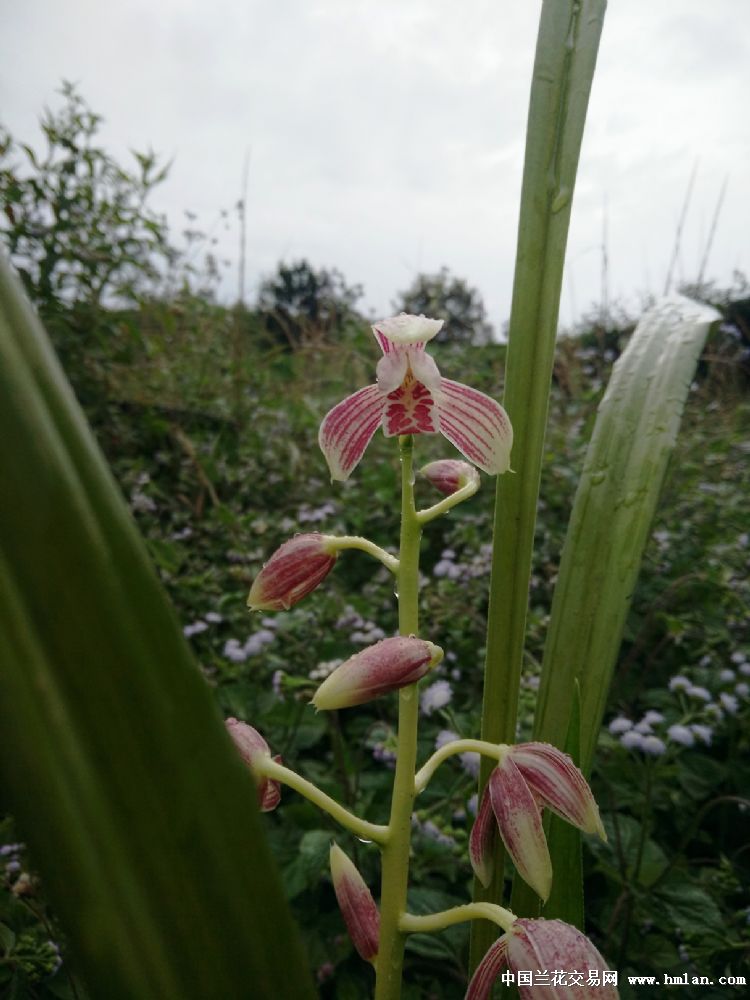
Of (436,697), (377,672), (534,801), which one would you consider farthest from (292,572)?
(436,697)

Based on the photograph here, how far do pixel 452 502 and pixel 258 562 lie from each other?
3.36 feet

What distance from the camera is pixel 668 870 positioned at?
79 cm

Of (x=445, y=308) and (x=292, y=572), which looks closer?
(x=292, y=572)

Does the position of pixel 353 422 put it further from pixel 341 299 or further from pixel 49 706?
pixel 341 299

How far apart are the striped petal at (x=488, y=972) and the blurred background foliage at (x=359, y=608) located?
0.98 feet

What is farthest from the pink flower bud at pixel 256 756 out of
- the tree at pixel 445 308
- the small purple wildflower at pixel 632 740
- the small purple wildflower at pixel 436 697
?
the tree at pixel 445 308

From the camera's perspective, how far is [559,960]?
371mm

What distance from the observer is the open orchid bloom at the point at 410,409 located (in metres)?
0.48

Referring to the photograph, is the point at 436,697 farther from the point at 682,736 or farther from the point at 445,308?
the point at 445,308

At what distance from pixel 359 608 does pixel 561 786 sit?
3.00ft

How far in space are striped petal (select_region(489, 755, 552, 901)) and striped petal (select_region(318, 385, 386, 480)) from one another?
0.25m

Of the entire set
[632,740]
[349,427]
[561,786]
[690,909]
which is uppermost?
[349,427]

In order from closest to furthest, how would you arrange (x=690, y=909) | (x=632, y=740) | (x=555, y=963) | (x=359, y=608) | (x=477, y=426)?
(x=555, y=963) < (x=477, y=426) < (x=690, y=909) < (x=632, y=740) < (x=359, y=608)

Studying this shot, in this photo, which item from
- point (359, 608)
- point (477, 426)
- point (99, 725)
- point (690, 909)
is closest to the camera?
point (99, 725)
